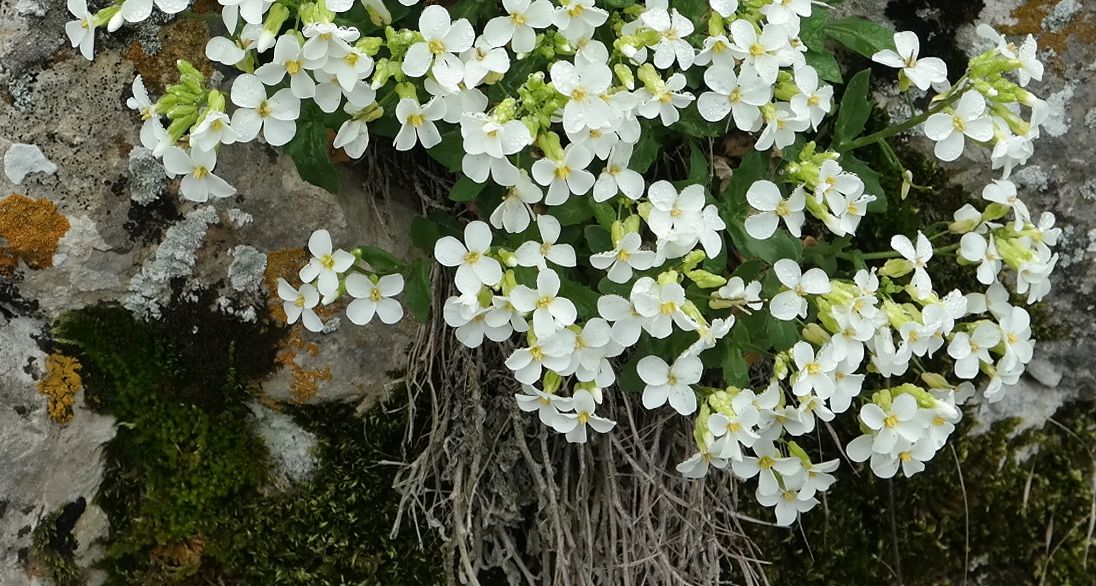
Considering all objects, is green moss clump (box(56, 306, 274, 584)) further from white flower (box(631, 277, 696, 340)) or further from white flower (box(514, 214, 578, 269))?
white flower (box(631, 277, 696, 340))

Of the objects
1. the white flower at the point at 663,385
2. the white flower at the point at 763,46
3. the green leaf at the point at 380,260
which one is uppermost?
the white flower at the point at 763,46

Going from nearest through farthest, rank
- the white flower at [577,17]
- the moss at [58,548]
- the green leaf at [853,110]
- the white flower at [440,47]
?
the white flower at [440,47] < the white flower at [577,17] < the green leaf at [853,110] < the moss at [58,548]

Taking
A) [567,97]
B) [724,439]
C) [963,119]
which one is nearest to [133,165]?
[567,97]

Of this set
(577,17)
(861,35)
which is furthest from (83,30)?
(861,35)

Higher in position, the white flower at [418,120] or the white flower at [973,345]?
the white flower at [418,120]

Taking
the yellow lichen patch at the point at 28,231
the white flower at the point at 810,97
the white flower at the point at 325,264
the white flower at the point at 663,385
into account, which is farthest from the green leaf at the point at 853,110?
the yellow lichen patch at the point at 28,231

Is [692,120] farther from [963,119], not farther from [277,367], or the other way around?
[277,367]

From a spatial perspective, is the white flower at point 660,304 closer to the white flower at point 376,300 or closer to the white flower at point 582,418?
the white flower at point 582,418
